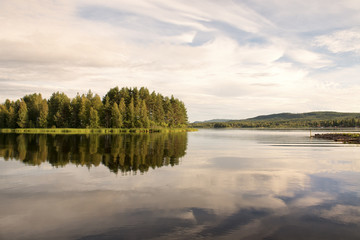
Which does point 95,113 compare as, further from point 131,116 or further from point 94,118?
point 131,116

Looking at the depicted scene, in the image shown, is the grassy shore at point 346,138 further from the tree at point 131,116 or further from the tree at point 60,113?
the tree at point 60,113

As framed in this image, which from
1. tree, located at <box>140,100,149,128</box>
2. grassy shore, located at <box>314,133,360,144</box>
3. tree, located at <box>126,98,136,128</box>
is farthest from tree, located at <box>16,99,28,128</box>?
grassy shore, located at <box>314,133,360,144</box>

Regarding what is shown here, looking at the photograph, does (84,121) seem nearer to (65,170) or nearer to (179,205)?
(65,170)

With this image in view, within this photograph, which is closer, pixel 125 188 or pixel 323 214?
pixel 323 214

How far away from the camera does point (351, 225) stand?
10.9 meters

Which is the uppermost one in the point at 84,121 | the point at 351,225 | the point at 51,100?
the point at 51,100

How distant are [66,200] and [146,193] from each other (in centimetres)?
436

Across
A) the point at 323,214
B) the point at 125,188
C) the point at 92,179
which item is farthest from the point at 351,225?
the point at 92,179

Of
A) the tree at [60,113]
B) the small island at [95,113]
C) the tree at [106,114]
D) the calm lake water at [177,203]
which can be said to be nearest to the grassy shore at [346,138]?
the calm lake water at [177,203]

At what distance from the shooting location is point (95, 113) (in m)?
114

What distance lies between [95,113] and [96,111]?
1.03 m

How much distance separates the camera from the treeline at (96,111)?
11831 centimetres

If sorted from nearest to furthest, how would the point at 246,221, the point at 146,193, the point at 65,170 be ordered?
1. the point at 246,221
2. the point at 146,193
3. the point at 65,170

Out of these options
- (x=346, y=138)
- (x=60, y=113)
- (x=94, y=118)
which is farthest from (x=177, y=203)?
(x=60, y=113)
